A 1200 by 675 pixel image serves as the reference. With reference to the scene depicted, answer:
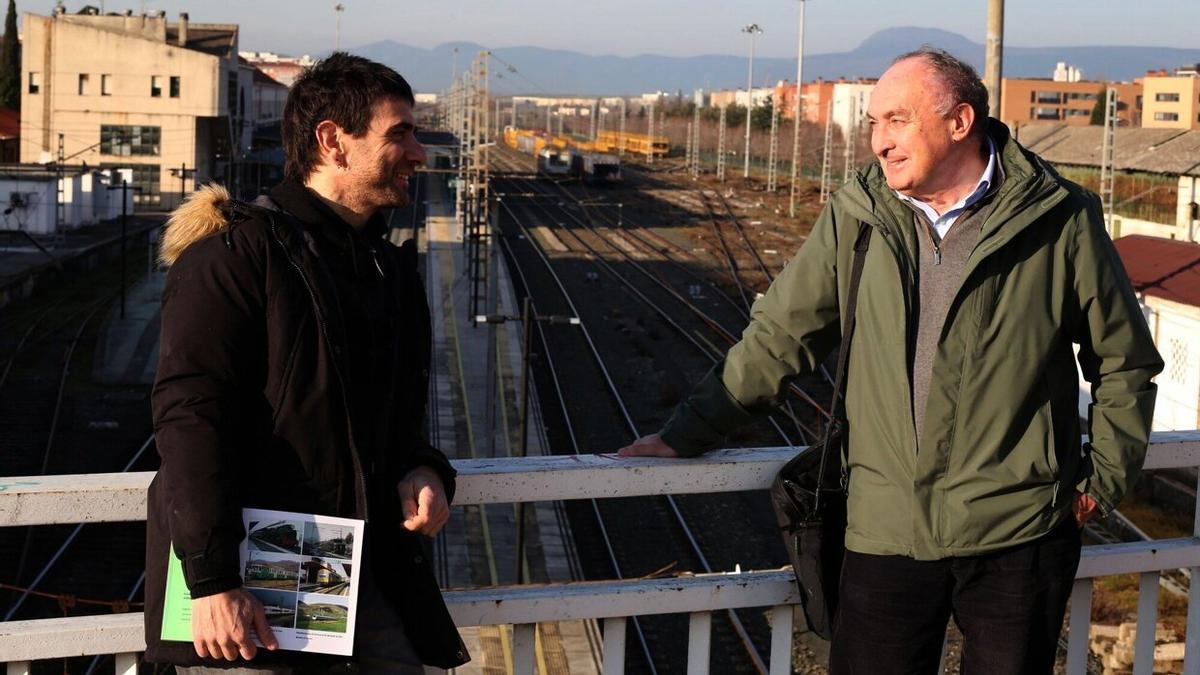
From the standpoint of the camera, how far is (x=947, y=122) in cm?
242

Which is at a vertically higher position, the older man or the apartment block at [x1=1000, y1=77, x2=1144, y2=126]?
the apartment block at [x1=1000, y1=77, x2=1144, y2=126]

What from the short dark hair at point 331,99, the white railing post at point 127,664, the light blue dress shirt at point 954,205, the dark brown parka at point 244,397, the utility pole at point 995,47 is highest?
the utility pole at point 995,47

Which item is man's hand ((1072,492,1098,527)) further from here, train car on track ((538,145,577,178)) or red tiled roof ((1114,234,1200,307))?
train car on track ((538,145,577,178))

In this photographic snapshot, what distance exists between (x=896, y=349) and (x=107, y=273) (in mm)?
30049

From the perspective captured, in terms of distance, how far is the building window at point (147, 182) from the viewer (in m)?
43.0

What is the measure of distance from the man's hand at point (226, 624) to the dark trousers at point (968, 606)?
106cm

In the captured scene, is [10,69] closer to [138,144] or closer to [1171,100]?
[138,144]

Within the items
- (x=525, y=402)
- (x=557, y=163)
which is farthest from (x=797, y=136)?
(x=525, y=402)

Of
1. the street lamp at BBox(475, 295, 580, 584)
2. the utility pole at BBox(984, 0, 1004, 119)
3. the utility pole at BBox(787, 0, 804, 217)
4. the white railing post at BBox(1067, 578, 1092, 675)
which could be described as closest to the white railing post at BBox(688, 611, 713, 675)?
the white railing post at BBox(1067, 578, 1092, 675)

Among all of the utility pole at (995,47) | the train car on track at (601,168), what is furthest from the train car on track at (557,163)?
the utility pole at (995,47)

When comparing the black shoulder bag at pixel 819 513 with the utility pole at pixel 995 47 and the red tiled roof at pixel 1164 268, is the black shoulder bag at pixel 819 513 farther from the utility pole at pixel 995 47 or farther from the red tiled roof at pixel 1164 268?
the red tiled roof at pixel 1164 268

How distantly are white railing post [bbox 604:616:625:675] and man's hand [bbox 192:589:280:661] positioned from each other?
81 centimetres

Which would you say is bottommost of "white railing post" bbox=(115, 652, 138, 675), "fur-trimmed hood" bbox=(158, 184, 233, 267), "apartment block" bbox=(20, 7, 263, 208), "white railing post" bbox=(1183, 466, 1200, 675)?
"white railing post" bbox=(1183, 466, 1200, 675)

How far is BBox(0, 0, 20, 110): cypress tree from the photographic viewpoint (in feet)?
181
